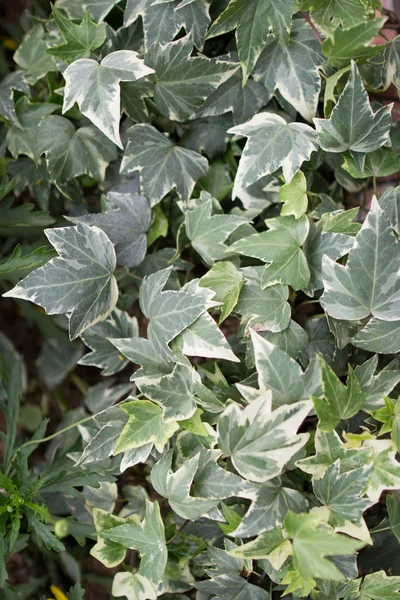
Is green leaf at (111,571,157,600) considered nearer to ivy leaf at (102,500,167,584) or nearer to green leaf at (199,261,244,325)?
ivy leaf at (102,500,167,584)

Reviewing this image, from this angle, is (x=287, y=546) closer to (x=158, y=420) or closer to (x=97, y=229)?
(x=158, y=420)

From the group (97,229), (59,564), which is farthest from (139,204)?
(59,564)

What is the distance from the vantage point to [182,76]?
0.84 m

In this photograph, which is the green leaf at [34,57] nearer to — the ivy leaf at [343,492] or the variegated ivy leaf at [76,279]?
the variegated ivy leaf at [76,279]

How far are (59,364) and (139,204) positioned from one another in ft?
1.64

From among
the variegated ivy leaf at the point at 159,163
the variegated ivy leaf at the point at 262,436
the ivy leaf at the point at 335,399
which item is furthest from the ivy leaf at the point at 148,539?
the variegated ivy leaf at the point at 159,163

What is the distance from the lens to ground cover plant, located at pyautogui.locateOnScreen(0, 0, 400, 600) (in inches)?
26.5

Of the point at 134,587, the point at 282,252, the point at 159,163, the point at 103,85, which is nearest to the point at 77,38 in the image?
the point at 103,85

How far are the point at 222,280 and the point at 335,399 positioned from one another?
0.24m

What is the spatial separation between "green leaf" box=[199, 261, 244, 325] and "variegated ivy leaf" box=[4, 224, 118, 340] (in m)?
0.15

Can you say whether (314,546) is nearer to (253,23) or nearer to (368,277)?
(368,277)

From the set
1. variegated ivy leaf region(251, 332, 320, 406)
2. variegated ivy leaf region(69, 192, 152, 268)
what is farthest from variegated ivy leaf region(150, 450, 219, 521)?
variegated ivy leaf region(69, 192, 152, 268)

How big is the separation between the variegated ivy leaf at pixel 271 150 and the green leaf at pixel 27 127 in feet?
1.20

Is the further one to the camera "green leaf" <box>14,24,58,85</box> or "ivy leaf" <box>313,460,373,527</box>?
"green leaf" <box>14,24,58,85</box>
